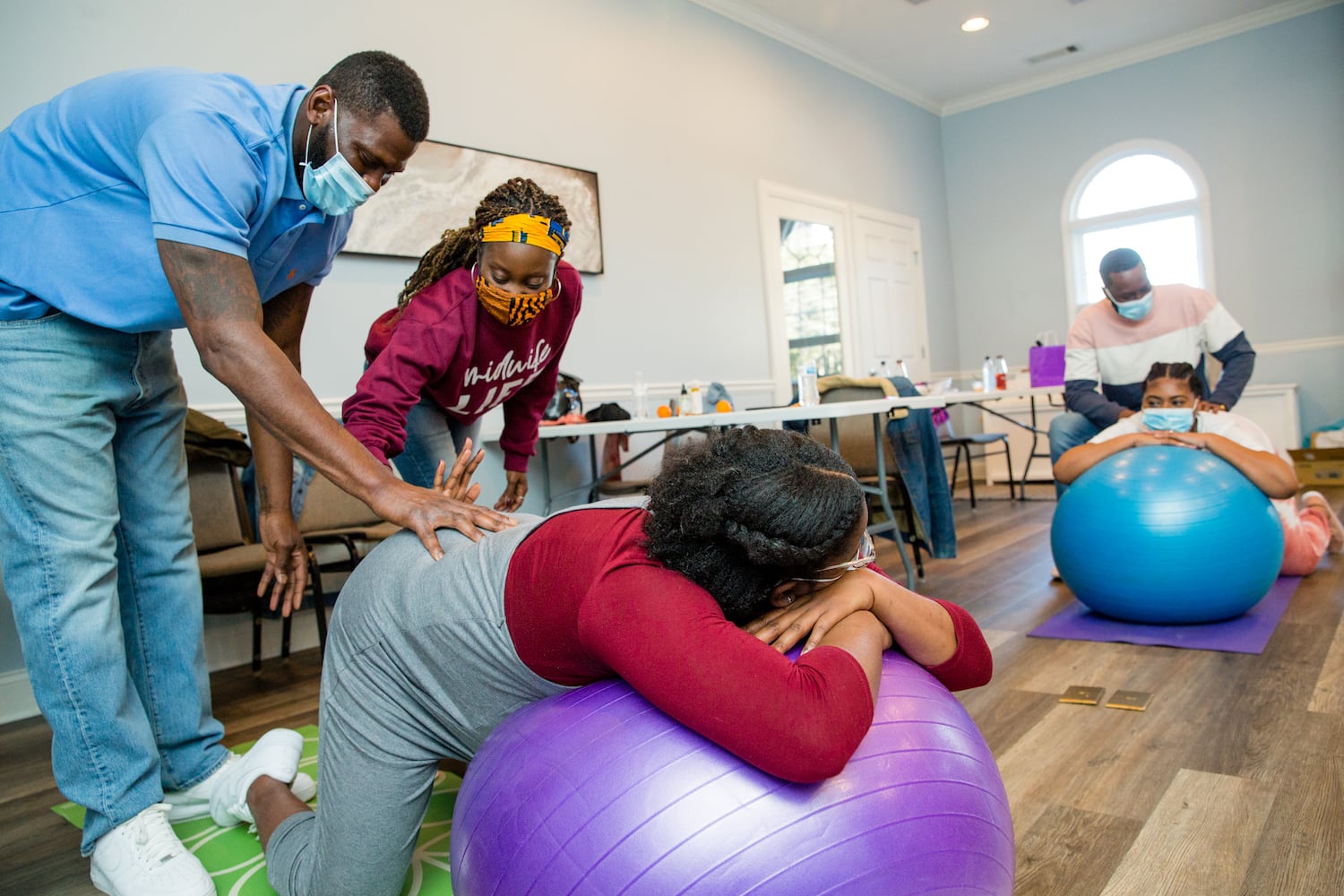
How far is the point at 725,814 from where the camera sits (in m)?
0.82

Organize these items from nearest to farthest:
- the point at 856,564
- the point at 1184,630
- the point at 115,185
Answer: the point at 856,564 → the point at 115,185 → the point at 1184,630

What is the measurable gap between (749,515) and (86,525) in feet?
3.66

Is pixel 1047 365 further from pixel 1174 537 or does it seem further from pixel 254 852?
pixel 254 852

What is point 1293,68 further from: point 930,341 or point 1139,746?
point 1139,746

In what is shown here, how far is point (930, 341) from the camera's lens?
7.33 meters

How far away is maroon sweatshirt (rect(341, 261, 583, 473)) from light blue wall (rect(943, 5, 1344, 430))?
19.9 ft

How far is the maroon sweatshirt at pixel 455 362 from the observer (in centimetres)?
168

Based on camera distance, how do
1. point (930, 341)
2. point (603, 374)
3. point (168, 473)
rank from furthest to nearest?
point (930, 341), point (603, 374), point (168, 473)

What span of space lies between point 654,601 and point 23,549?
110 centimetres

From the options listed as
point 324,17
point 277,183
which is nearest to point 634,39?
point 324,17

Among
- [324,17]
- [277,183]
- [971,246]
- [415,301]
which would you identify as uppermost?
[324,17]

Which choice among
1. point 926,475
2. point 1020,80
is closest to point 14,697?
point 926,475

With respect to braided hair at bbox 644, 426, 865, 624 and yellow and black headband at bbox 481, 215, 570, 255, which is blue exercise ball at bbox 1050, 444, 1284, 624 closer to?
yellow and black headband at bbox 481, 215, 570, 255

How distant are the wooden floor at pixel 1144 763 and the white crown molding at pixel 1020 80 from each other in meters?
4.28
